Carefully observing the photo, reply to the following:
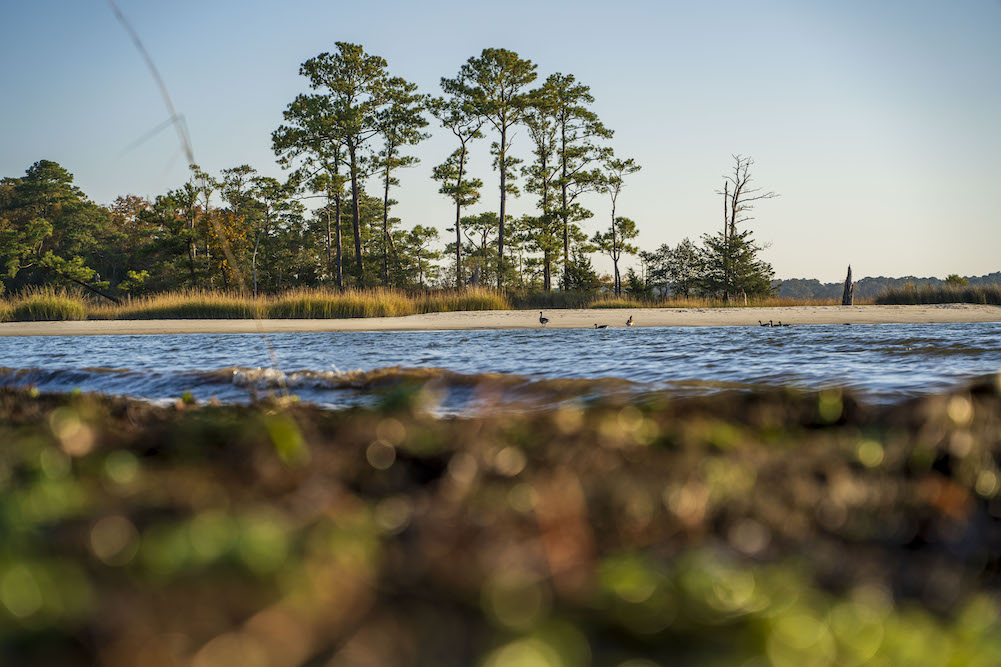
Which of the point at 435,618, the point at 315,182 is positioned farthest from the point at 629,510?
the point at 315,182

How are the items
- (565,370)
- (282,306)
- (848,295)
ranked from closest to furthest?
(565,370) → (282,306) → (848,295)

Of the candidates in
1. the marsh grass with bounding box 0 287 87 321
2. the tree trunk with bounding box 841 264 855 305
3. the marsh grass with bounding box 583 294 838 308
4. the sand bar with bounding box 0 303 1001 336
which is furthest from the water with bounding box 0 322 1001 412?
the tree trunk with bounding box 841 264 855 305

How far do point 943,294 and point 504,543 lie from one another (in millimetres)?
23042

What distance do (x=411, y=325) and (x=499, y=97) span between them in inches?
867

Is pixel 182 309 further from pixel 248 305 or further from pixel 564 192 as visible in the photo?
pixel 564 192

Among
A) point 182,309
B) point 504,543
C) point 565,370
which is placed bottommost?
point 565,370

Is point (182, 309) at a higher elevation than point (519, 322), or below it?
higher

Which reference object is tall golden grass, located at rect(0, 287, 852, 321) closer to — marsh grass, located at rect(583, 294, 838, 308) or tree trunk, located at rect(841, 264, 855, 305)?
marsh grass, located at rect(583, 294, 838, 308)

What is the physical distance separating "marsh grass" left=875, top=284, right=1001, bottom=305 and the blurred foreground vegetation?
20.7 m

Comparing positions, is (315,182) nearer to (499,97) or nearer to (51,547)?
(499,97)

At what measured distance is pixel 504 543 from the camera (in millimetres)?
1036

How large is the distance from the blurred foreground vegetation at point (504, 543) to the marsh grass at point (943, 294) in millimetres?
20702

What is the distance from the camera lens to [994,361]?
478 cm

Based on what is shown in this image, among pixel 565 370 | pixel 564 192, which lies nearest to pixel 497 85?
pixel 564 192
